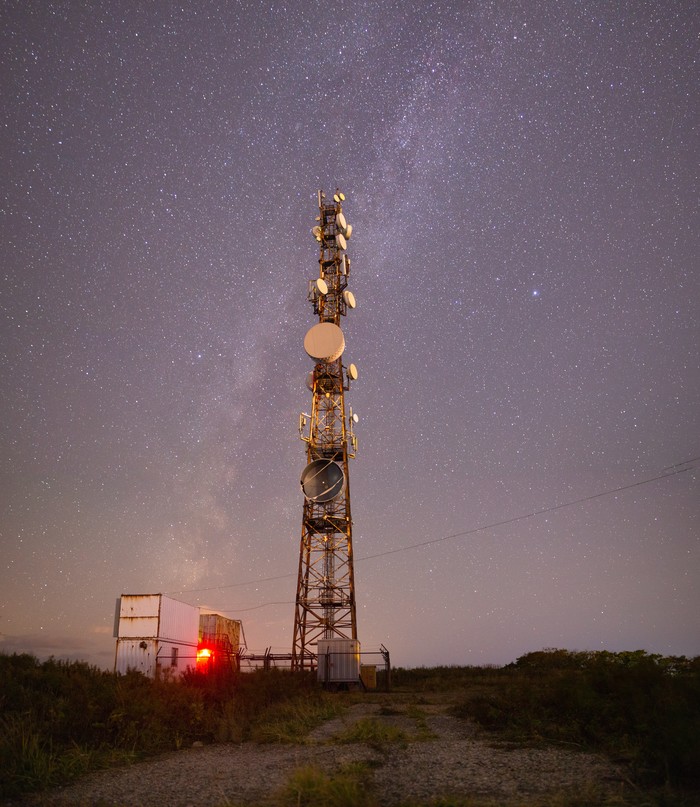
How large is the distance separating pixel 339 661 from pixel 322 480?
25.5 feet

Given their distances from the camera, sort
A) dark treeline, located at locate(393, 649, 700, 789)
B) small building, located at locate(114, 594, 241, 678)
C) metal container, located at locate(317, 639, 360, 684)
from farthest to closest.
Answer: metal container, located at locate(317, 639, 360, 684) < small building, located at locate(114, 594, 241, 678) < dark treeline, located at locate(393, 649, 700, 789)

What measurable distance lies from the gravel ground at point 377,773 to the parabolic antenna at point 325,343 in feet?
69.3

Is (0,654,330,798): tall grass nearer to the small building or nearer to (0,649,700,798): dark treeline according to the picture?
(0,649,700,798): dark treeline

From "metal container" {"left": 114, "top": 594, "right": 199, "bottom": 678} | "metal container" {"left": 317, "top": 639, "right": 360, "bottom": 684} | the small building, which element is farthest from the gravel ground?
"metal container" {"left": 317, "top": 639, "right": 360, "bottom": 684}

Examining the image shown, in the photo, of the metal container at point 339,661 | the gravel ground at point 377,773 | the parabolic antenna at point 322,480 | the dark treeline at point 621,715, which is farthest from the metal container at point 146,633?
the gravel ground at point 377,773

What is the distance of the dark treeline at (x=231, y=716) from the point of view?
832 centimetres

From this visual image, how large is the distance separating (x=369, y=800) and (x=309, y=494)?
77.6ft

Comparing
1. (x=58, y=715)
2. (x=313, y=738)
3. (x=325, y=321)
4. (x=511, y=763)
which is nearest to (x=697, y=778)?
(x=511, y=763)

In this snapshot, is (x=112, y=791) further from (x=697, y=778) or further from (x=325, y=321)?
(x=325, y=321)

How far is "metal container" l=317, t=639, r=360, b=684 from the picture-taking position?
26312 millimetres

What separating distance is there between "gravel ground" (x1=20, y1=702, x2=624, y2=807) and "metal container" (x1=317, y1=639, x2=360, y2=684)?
48.8 feet

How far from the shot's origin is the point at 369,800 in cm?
651

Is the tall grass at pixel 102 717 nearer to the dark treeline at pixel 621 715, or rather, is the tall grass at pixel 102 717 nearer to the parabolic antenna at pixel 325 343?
the dark treeline at pixel 621 715

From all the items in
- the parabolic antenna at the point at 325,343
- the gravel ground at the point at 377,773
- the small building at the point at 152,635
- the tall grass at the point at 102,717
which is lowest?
the gravel ground at the point at 377,773
